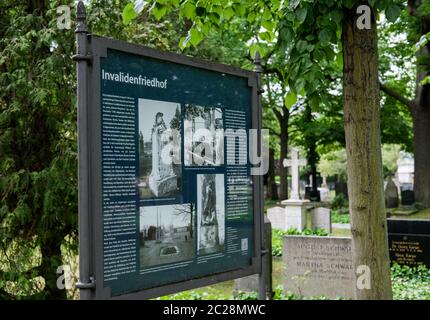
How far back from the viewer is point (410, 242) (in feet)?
32.1

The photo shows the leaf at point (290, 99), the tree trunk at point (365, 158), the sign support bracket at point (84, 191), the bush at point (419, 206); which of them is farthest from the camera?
the bush at point (419, 206)

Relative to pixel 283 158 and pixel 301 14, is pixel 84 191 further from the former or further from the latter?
pixel 283 158

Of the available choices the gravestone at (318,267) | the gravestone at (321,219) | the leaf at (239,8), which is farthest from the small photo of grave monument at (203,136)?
the gravestone at (321,219)

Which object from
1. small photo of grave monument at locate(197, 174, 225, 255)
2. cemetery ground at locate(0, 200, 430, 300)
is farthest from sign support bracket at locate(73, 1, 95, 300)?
cemetery ground at locate(0, 200, 430, 300)

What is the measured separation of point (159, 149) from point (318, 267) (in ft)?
18.0

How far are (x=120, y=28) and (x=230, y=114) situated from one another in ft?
12.1

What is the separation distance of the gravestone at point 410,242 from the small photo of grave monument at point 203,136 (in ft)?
23.8

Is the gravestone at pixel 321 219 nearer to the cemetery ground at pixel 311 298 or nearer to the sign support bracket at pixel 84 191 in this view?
the cemetery ground at pixel 311 298

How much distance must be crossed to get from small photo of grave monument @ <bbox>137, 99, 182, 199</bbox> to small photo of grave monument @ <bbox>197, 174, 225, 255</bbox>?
0.77 ft

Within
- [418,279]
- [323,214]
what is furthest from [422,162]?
[418,279]

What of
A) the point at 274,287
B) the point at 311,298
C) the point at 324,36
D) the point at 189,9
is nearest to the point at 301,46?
the point at 324,36

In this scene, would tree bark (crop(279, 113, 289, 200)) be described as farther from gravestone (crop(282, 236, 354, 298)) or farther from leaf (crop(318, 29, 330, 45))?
leaf (crop(318, 29, 330, 45))

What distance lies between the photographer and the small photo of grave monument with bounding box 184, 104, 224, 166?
3456 mm

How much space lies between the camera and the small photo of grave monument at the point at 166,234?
10.3 feet
